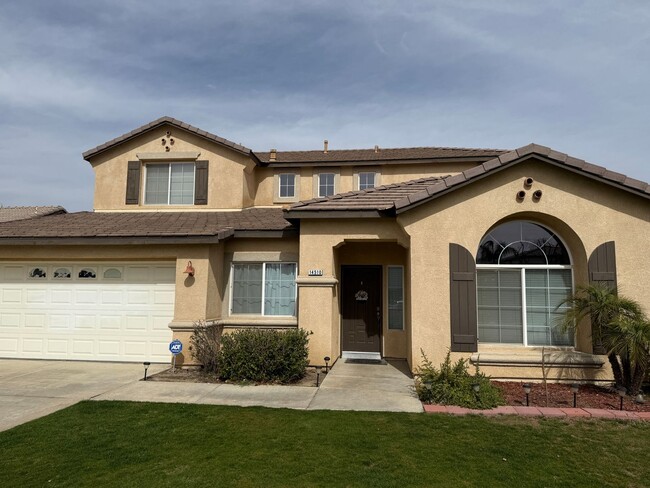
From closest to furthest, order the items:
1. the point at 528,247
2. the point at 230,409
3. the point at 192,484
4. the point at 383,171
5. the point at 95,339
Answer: the point at 192,484 < the point at 230,409 < the point at 528,247 < the point at 95,339 < the point at 383,171

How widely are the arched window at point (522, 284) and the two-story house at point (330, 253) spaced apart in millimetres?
32

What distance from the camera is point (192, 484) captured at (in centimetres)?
448

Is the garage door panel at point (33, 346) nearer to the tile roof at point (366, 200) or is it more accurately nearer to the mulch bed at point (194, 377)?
the mulch bed at point (194, 377)

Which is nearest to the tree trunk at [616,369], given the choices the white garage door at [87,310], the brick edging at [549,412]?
the brick edging at [549,412]

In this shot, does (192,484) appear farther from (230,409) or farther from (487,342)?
(487,342)

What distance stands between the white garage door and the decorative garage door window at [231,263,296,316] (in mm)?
1729

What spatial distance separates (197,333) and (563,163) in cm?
897

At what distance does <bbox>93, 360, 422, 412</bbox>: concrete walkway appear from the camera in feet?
24.2

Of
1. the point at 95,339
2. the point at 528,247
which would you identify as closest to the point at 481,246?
the point at 528,247

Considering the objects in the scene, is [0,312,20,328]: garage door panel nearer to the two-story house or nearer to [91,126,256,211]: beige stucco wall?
the two-story house

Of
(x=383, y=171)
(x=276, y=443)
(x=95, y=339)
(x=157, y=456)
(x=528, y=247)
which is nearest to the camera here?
(x=157, y=456)

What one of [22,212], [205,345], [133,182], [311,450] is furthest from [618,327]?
[22,212]

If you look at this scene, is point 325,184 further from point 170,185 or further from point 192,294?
point 192,294

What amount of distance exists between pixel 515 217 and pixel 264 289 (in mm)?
6510
